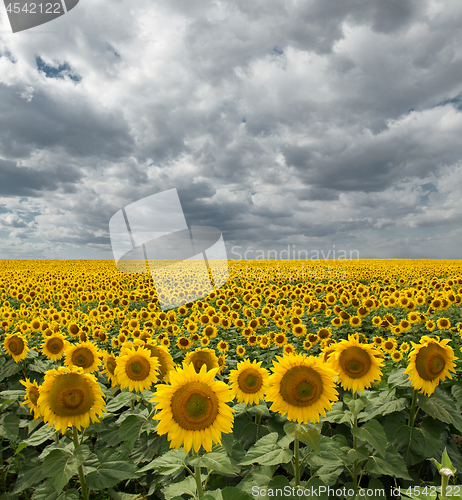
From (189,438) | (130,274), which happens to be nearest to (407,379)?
(189,438)

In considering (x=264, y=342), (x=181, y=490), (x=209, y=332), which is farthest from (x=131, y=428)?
(x=209, y=332)

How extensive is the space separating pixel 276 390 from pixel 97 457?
2511mm

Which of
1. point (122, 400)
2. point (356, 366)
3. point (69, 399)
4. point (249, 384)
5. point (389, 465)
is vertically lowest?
point (389, 465)

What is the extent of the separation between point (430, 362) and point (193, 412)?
2690 millimetres

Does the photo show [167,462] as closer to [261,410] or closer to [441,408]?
[261,410]

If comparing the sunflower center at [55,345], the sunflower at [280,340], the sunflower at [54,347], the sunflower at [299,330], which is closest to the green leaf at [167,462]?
the sunflower at [54,347]

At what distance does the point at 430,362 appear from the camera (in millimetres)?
3660

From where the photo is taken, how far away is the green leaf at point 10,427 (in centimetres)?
457

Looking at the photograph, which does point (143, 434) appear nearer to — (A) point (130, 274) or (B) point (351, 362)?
(B) point (351, 362)

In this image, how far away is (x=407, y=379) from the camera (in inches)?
151

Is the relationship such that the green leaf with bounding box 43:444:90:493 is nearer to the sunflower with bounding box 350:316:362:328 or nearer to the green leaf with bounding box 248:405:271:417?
the green leaf with bounding box 248:405:271:417

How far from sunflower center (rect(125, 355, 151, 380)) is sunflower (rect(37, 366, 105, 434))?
24.5 inches

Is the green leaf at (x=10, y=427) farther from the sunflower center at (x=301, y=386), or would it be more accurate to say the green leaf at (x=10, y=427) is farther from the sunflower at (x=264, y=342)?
the sunflower at (x=264, y=342)

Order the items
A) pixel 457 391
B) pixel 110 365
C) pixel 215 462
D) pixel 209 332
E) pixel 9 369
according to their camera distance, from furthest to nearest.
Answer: pixel 209 332, pixel 9 369, pixel 110 365, pixel 457 391, pixel 215 462
